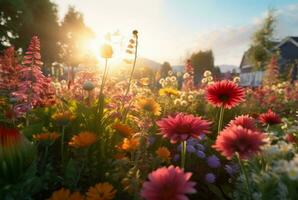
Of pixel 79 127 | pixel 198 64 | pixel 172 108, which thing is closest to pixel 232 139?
pixel 79 127

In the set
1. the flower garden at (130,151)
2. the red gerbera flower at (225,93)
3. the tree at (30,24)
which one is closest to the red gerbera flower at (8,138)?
the flower garden at (130,151)

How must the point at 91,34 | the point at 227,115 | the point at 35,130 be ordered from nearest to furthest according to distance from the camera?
1. the point at 35,130
2. the point at 227,115
3. the point at 91,34

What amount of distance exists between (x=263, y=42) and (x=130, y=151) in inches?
1607

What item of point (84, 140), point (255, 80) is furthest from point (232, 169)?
point (255, 80)

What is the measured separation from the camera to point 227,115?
6.92 m

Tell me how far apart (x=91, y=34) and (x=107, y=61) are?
4245 cm

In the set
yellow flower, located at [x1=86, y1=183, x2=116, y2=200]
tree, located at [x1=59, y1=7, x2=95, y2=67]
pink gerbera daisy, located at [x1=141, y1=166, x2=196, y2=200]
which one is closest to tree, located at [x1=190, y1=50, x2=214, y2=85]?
tree, located at [x1=59, y1=7, x2=95, y2=67]

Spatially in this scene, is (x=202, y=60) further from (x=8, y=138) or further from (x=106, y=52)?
(x=8, y=138)

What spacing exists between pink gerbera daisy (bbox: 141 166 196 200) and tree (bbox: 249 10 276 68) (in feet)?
132

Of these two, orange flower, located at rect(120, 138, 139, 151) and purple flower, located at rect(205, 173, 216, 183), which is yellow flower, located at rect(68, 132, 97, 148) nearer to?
orange flower, located at rect(120, 138, 139, 151)

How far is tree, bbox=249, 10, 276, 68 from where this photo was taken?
40875mm

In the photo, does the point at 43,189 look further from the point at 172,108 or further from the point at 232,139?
the point at 172,108

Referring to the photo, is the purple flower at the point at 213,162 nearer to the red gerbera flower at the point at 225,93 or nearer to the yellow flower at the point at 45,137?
the red gerbera flower at the point at 225,93

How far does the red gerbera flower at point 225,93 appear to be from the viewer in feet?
9.36
